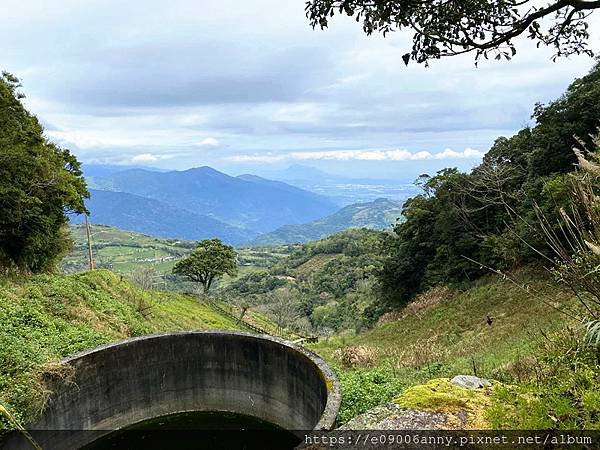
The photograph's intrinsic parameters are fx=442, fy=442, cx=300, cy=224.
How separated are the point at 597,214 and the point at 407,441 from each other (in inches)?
80.3

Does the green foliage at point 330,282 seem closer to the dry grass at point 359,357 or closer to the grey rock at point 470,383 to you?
the dry grass at point 359,357

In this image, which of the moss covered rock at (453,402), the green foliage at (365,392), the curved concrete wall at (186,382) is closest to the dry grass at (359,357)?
the curved concrete wall at (186,382)

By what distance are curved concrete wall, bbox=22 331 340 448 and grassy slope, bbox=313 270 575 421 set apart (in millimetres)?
1294

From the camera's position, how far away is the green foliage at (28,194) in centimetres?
1514

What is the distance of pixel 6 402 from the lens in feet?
26.2

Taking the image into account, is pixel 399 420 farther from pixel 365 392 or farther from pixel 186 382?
pixel 186 382

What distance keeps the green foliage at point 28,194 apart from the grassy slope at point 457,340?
11.7 meters

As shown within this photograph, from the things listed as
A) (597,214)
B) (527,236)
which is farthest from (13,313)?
(527,236)

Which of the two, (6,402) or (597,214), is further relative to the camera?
(6,402)

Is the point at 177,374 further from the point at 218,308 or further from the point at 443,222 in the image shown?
the point at 218,308

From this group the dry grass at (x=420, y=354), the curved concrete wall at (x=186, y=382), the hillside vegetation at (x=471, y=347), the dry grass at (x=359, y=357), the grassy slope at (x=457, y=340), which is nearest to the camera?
the hillside vegetation at (x=471, y=347)

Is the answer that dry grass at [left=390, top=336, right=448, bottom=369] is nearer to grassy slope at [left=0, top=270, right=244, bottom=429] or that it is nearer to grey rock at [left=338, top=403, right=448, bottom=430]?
grassy slope at [left=0, top=270, right=244, bottom=429]

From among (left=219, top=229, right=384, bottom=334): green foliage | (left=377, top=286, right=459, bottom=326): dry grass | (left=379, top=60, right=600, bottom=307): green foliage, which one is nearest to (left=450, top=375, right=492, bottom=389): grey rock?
(left=379, top=60, right=600, bottom=307): green foliage

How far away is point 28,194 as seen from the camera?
16.0m
